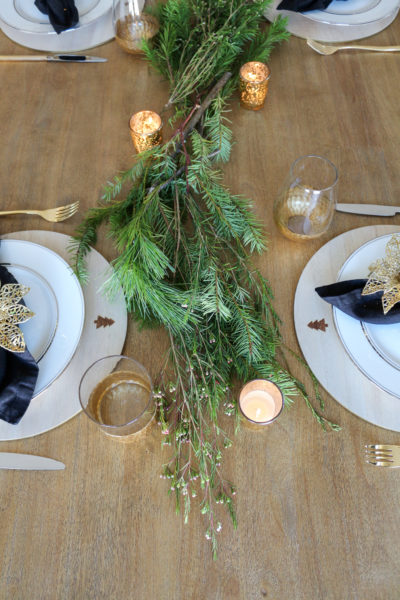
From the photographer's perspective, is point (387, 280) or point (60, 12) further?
point (60, 12)

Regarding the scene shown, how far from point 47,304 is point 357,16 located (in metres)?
0.98

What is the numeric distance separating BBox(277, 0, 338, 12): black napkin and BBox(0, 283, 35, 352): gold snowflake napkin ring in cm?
89

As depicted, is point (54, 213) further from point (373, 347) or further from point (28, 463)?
point (373, 347)

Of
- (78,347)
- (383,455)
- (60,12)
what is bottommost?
(383,455)

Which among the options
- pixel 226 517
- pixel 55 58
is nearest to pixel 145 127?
pixel 55 58

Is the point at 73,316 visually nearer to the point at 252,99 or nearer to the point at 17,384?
the point at 17,384

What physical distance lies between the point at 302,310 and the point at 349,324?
8 centimetres

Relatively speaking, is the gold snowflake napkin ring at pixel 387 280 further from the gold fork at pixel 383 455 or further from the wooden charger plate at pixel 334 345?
the gold fork at pixel 383 455

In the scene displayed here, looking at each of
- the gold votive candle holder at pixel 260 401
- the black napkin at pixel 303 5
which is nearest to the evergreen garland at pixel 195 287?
the gold votive candle holder at pixel 260 401

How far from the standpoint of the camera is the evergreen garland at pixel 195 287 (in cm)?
62

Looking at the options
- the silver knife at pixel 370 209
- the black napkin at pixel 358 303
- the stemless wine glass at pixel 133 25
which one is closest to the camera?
the black napkin at pixel 358 303

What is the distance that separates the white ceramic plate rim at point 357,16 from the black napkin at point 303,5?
0.02 meters

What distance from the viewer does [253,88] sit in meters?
0.90

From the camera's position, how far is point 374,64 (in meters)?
1.02
